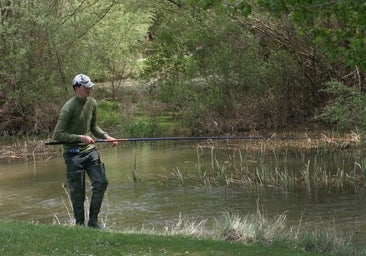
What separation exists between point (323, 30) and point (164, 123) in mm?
18829

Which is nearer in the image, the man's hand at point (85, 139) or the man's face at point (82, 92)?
the man's hand at point (85, 139)

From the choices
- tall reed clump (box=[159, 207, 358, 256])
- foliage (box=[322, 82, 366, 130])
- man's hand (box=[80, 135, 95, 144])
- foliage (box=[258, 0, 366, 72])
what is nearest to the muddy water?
foliage (box=[322, 82, 366, 130])

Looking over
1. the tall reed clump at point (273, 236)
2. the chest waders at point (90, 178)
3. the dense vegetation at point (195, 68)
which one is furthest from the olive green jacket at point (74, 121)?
the dense vegetation at point (195, 68)

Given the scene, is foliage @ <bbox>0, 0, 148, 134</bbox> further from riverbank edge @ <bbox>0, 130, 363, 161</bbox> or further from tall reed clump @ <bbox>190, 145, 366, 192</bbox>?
tall reed clump @ <bbox>190, 145, 366, 192</bbox>

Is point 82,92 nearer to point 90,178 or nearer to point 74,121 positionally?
point 74,121

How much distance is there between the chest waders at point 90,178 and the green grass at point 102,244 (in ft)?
1.91

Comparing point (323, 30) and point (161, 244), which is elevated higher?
point (323, 30)

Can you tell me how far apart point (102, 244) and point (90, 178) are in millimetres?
1630

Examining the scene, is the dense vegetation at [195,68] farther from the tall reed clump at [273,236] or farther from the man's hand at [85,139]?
the man's hand at [85,139]

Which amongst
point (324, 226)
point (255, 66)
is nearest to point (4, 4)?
point (255, 66)

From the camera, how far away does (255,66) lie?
26141 millimetres

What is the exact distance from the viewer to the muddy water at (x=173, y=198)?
12617 millimetres

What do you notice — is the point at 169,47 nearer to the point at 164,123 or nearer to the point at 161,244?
the point at 164,123

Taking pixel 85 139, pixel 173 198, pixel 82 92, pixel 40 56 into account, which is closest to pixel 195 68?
pixel 40 56
